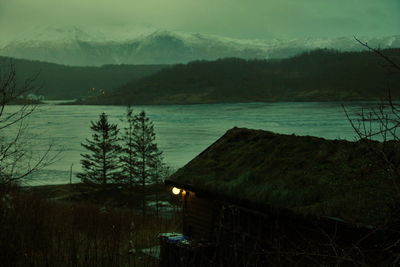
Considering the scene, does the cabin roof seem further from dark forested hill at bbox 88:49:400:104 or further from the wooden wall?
dark forested hill at bbox 88:49:400:104

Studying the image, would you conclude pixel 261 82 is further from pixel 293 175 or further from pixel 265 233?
pixel 265 233

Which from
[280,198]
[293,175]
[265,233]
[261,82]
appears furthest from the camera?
[261,82]

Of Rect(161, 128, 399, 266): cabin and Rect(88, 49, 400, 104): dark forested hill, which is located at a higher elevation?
Rect(88, 49, 400, 104): dark forested hill

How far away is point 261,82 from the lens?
523 feet

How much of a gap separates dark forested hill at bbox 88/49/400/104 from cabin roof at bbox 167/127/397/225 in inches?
4308

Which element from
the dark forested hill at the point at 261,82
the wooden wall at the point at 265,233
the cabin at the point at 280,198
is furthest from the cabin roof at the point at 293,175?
the dark forested hill at the point at 261,82

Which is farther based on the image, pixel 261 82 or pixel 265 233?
pixel 261 82

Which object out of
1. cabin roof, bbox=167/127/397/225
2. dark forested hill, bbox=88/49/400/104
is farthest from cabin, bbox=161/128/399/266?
dark forested hill, bbox=88/49/400/104

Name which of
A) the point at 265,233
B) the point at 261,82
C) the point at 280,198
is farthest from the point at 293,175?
the point at 261,82

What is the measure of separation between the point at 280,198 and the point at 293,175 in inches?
30.0

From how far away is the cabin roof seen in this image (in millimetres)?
6406

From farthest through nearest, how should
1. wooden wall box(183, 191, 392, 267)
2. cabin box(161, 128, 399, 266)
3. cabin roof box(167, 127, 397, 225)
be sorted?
cabin roof box(167, 127, 397, 225) → cabin box(161, 128, 399, 266) → wooden wall box(183, 191, 392, 267)

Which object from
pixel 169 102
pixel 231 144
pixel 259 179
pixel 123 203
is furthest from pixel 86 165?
pixel 169 102

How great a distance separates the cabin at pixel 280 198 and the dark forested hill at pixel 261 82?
360 ft
